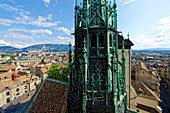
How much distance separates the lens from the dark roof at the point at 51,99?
41.4ft

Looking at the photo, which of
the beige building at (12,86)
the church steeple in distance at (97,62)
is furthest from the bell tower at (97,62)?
the beige building at (12,86)

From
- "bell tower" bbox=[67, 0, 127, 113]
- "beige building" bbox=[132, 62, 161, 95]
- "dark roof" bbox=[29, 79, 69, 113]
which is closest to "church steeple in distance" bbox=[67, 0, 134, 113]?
"bell tower" bbox=[67, 0, 127, 113]

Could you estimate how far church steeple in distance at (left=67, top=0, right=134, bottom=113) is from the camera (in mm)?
5145

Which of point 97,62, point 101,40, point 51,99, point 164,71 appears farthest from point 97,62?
point 164,71

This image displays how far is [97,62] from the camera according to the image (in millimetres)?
5398

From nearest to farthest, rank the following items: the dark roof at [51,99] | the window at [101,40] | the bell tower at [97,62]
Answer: the bell tower at [97,62], the window at [101,40], the dark roof at [51,99]

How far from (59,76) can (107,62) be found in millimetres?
25671

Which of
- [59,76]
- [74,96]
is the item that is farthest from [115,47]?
[59,76]

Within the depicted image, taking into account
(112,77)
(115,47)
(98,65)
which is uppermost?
(115,47)

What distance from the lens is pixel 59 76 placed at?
98.0 feet

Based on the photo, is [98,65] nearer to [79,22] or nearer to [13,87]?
[79,22]

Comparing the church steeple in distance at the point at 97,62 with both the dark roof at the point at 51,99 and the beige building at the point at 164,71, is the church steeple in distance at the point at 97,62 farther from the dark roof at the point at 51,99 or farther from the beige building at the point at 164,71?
the beige building at the point at 164,71

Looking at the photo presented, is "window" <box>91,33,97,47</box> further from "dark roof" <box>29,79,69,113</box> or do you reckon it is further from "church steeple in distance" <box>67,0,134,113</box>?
"dark roof" <box>29,79,69,113</box>

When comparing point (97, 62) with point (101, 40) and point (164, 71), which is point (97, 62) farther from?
point (164, 71)
